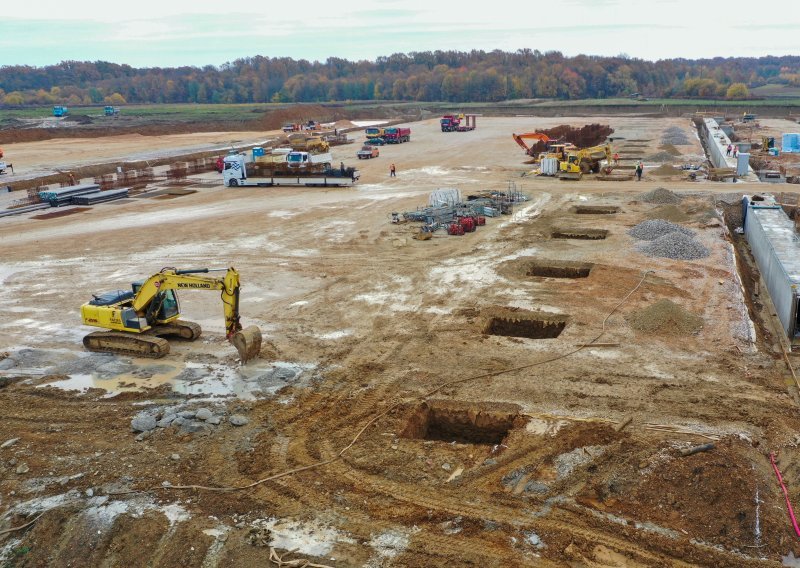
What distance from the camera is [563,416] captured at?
42.6 ft

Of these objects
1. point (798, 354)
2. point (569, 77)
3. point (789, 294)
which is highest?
point (569, 77)

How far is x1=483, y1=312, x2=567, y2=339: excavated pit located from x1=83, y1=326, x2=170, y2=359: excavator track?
27.6ft

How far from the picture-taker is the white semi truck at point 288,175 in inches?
1628

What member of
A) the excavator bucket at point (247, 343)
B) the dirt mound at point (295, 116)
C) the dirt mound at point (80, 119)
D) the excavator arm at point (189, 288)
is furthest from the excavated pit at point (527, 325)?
the dirt mound at point (80, 119)

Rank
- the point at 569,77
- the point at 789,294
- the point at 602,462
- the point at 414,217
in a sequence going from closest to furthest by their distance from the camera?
the point at 602,462 < the point at 789,294 < the point at 414,217 < the point at 569,77

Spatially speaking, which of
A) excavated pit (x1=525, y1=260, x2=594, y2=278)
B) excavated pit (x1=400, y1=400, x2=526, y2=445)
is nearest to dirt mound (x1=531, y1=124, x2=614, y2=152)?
excavated pit (x1=525, y1=260, x2=594, y2=278)

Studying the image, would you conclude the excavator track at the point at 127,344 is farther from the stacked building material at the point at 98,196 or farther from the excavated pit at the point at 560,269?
the stacked building material at the point at 98,196

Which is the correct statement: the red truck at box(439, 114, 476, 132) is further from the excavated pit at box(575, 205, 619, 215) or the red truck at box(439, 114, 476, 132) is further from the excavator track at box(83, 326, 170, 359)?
the excavator track at box(83, 326, 170, 359)

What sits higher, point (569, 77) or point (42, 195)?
point (569, 77)

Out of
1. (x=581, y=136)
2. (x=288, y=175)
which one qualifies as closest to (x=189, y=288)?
(x=288, y=175)

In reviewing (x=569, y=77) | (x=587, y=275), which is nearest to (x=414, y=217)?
(x=587, y=275)

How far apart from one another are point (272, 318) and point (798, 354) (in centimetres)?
1364

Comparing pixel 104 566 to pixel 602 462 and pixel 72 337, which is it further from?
pixel 72 337

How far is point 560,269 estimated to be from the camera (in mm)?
23141
